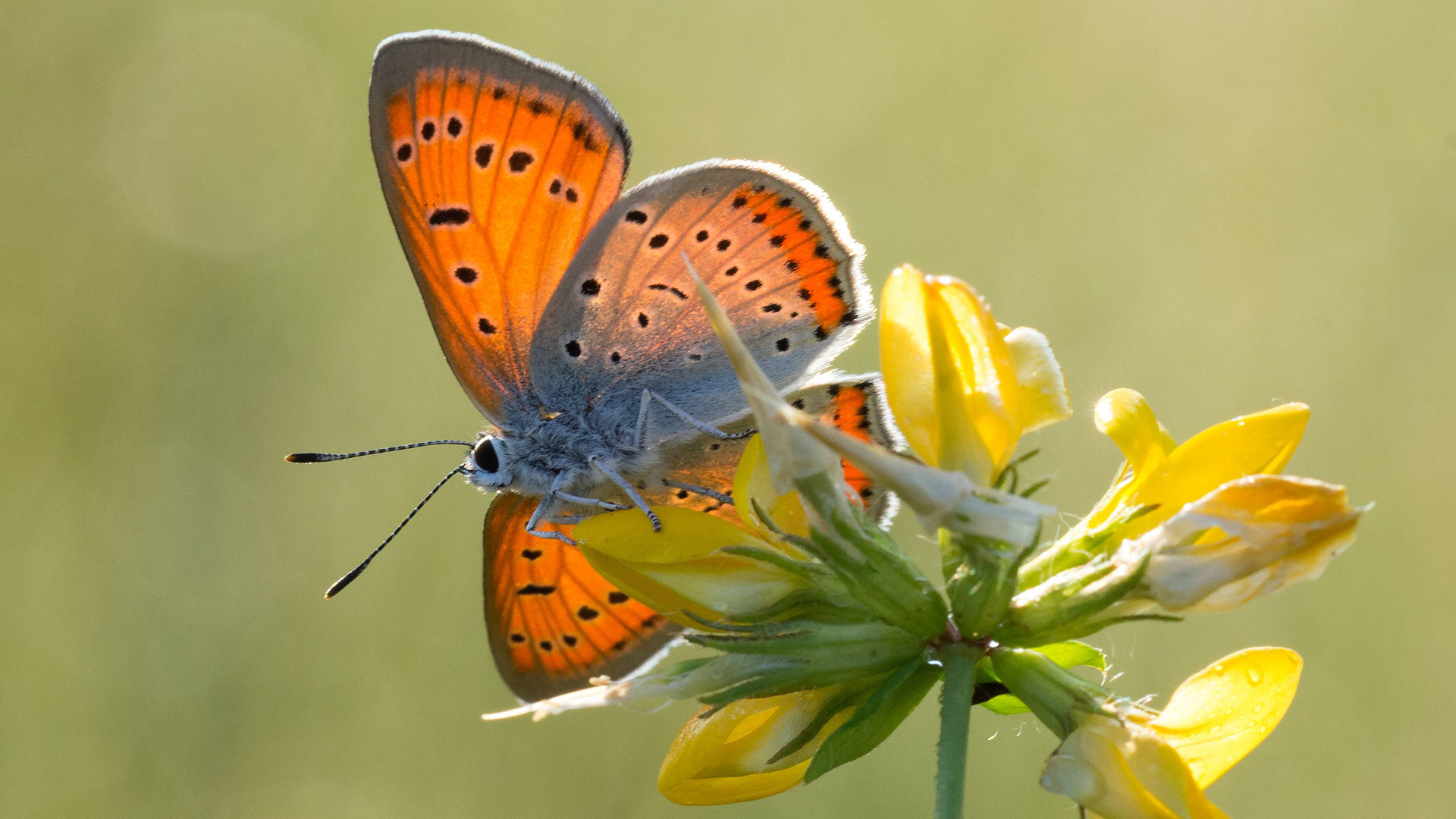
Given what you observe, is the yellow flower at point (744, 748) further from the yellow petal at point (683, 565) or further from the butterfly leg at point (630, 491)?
the butterfly leg at point (630, 491)

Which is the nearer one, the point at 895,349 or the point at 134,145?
the point at 895,349

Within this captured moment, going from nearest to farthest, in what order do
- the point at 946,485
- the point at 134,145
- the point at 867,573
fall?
the point at 946,485 → the point at 867,573 → the point at 134,145

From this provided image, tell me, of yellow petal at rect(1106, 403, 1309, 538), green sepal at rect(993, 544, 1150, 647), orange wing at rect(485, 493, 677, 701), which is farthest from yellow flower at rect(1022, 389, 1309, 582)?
orange wing at rect(485, 493, 677, 701)

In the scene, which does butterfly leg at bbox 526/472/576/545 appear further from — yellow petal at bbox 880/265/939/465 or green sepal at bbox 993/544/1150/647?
green sepal at bbox 993/544/1150/647

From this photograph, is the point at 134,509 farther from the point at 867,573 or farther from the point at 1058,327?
the point at 867,573

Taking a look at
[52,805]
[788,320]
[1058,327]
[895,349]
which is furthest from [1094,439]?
[52,805]

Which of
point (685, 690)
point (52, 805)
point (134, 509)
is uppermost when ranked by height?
point (685, 690)

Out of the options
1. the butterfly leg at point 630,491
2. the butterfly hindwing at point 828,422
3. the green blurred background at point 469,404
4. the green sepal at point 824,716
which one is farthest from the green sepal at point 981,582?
the green blurred background at point 469,404
